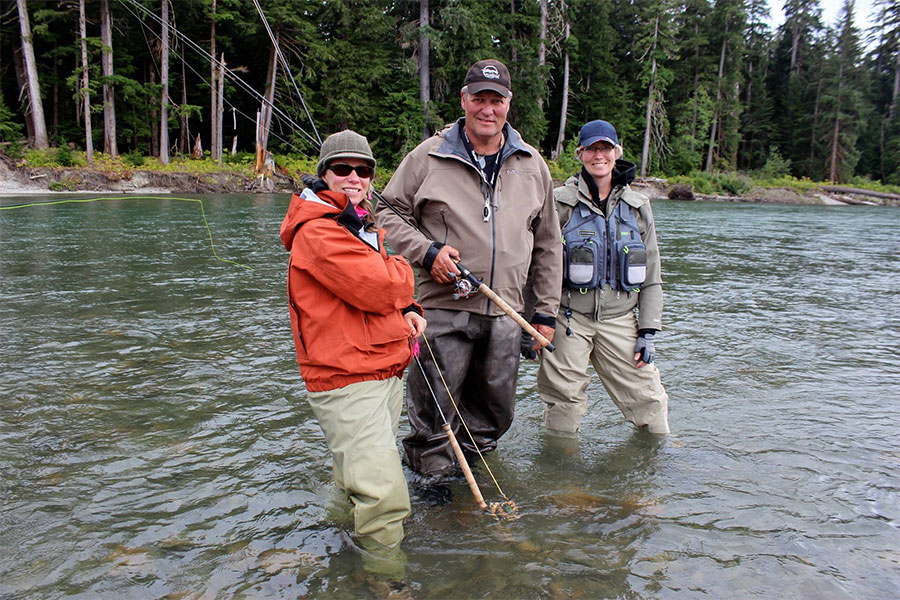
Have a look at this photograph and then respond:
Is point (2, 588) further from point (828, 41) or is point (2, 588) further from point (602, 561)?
point (828, 41)

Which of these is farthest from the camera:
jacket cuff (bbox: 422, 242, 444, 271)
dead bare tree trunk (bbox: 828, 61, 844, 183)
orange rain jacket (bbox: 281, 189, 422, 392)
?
dead bare tree trunk (bbox: 828, 61, 844, 183)

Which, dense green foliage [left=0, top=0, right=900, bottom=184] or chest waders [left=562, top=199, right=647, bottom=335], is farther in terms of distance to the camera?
dense green foliage [left=0, top=0, right=900, bottom=184]

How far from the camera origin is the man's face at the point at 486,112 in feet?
12.4

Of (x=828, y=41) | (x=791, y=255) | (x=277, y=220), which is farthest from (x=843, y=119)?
(x=277, y=220)

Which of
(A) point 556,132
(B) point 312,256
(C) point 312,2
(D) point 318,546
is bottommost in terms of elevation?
(D) point 318,546

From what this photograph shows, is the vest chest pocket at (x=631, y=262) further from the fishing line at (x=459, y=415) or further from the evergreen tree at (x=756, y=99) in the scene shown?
the evergreen tree at (x=756, y=99)

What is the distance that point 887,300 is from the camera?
35.7ft

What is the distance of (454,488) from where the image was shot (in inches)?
164

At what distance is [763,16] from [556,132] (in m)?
30.6

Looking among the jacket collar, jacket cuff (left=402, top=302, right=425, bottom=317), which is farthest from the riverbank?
jacket cuff (left=402, top=302, right=425, bottom=317)

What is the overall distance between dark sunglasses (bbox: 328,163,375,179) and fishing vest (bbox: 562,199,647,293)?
5.87ft

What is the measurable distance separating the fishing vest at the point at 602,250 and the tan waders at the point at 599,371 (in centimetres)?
29

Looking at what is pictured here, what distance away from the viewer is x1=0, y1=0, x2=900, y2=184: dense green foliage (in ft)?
129

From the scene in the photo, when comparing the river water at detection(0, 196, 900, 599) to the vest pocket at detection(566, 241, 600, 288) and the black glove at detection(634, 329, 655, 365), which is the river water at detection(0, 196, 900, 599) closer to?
the black glove at detection(634, 329, 655, 365)
